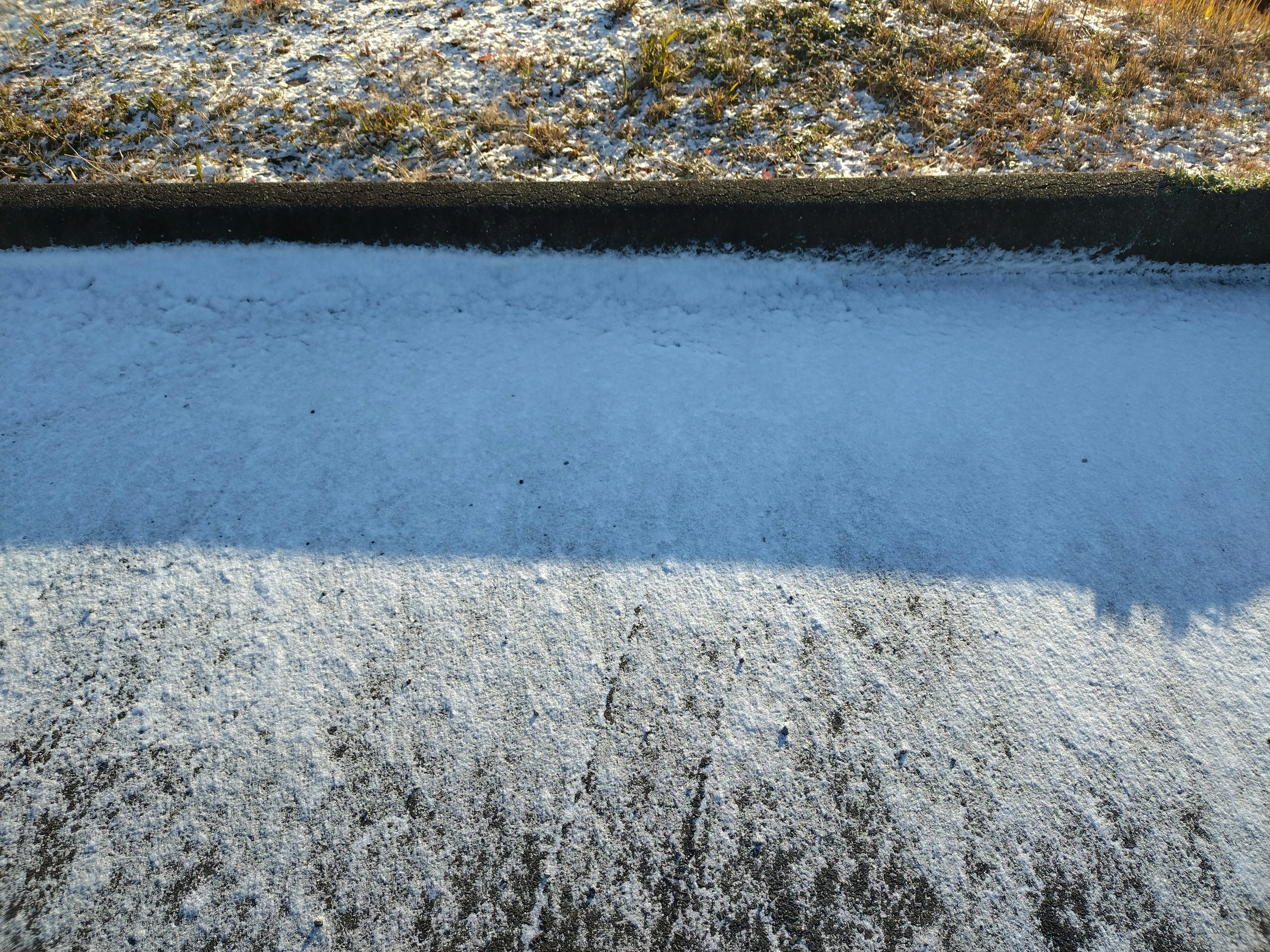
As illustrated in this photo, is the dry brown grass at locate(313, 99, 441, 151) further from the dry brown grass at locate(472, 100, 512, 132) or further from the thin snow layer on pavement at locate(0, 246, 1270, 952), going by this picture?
the thin snow layer on pavement at locate(0, 246, 1270, 952)

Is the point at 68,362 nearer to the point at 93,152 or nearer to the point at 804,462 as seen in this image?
the point at 93,152

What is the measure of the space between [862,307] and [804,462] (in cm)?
118

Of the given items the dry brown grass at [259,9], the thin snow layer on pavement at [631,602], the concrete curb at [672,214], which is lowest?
the thin snow layer on pavement at [631,602]

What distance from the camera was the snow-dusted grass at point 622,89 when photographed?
460cm

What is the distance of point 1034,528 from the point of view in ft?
9.95

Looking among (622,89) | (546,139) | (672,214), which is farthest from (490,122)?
(672,214)

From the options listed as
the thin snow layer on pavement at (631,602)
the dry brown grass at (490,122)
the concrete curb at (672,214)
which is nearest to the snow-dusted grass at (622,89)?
the dry brown grass at (490,122)

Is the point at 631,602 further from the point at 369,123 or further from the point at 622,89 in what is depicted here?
the point at 622,89

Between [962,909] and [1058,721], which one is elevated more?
[1058,721]

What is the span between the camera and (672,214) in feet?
12.5

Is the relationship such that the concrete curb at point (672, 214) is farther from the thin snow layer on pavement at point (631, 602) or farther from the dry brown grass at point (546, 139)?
the dry brown grass at point (546, 139)

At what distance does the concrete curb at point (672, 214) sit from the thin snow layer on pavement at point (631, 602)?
141mm

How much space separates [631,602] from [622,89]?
4022 mm

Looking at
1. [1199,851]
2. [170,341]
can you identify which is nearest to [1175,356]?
[1199,851]
